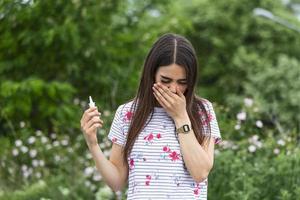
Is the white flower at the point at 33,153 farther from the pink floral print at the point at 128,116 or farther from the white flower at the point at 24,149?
the pink floral print at the point at 128,116

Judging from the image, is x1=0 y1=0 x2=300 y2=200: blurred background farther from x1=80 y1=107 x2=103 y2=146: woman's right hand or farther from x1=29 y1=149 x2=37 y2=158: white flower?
x1=80 y1=107 x2=103 y2=146: woman's right hand

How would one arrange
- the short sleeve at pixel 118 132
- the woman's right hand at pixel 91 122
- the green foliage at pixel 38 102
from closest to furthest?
1. the woman's right hand at pixel 91 122
2. the short sleeve at pixel 118 132
3. the green foliage at pixel 38 102

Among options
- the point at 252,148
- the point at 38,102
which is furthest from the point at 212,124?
the point at 38,102

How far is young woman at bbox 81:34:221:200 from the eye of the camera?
3.31 meters

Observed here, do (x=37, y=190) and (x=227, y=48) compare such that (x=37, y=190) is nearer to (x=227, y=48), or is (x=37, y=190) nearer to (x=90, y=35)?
(x=90, y=35)

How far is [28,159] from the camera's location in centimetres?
867

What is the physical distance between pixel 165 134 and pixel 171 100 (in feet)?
0.62

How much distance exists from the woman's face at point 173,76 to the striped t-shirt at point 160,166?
Result: 0.17 m

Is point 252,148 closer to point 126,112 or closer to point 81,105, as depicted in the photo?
point 126,112

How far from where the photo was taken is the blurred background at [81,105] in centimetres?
614

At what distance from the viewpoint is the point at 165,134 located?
3.42 metres

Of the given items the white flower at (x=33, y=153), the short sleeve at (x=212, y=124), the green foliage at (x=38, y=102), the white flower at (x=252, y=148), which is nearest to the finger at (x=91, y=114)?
the short sleeve at (x=212, y=124)

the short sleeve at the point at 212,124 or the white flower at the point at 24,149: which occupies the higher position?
the short sleeve at the point at 212,124

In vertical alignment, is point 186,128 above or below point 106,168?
above
